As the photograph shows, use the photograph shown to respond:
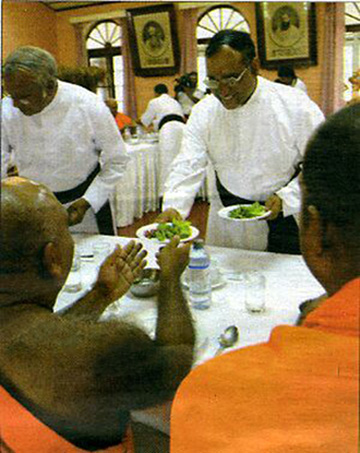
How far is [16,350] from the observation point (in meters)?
0.51

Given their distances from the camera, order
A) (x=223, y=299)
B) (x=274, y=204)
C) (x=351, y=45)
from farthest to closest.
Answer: (x=223, y=299) → (x=274, y=204) → (x=351, y=45)

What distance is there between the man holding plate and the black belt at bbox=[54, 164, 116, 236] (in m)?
0.08

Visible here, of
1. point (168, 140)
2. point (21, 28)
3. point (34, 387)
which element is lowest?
point (34, 387)

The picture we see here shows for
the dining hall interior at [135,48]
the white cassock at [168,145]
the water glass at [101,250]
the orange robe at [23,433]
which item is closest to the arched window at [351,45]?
the dining hall interior at [135,48]

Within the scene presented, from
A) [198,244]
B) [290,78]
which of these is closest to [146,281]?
[198,244]

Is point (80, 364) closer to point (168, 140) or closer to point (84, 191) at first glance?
point (84, 191)

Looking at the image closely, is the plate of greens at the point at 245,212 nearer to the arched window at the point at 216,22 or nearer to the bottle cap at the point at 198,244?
the bottle cap at the point at 198,244

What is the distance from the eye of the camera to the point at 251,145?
62 cm

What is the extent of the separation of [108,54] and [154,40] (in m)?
0.06

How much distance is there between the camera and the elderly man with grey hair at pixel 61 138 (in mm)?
465

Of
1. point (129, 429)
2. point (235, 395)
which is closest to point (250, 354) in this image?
point (235, 395)

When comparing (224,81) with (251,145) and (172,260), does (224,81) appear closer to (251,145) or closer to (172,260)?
(251,145)

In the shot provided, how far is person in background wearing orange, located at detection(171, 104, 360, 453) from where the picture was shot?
406 mm

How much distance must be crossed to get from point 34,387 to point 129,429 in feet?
0.73
